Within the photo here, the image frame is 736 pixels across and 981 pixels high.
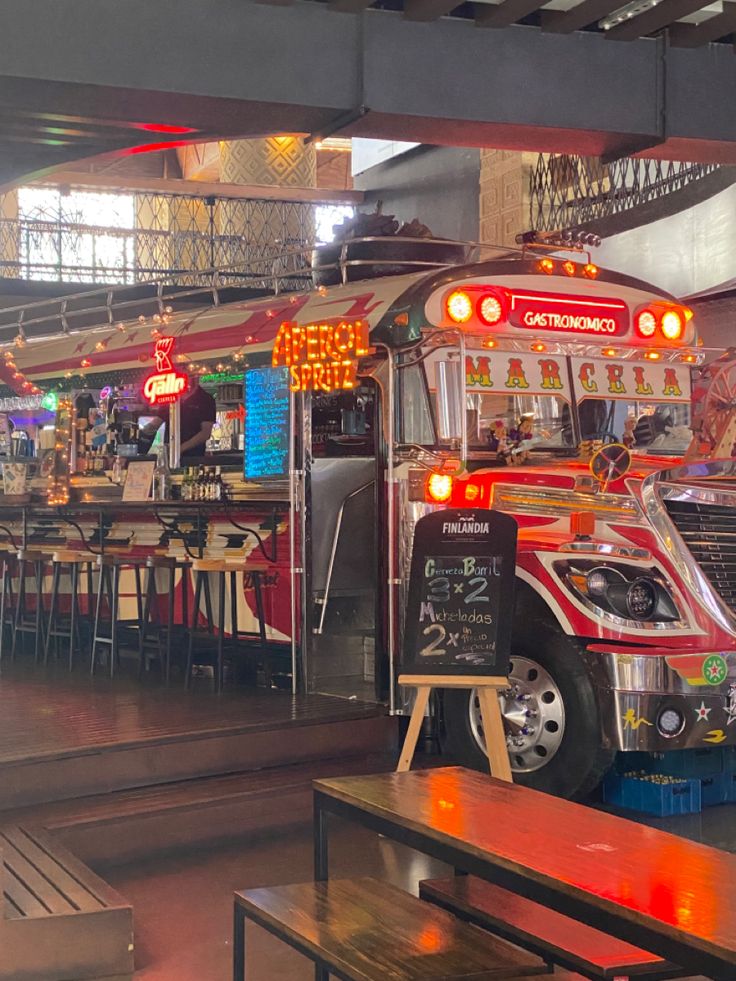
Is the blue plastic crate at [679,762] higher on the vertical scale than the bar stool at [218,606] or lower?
lower

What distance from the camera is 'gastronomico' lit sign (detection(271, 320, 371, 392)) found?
745cm

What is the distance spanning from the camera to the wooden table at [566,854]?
2.70 m

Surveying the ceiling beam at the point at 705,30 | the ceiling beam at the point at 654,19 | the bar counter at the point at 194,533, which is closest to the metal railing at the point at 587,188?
the bar counter at the point at 194,533

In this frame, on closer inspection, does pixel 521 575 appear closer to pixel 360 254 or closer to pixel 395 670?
pixel 395 670

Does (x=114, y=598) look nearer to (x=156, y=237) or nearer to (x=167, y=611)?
(x=167, y=611)

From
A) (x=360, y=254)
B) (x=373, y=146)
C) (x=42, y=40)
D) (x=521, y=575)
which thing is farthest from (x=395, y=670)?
(x=373, y=146)

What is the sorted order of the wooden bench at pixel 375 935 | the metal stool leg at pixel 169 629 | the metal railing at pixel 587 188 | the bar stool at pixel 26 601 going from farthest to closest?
the metal railing at pixel 587 188 < the bar stool at pixel 26 601 < the metal stool leg at pixel 169 629 < the wooden bench at pixel 375 935

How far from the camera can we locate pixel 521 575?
6.95 m

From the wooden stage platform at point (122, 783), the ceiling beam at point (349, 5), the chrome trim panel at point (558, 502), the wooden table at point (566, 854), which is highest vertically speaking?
the ceiling beam at point (349, 5)

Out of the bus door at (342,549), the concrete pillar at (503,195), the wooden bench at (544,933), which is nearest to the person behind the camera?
the wooden bench at (544,933)

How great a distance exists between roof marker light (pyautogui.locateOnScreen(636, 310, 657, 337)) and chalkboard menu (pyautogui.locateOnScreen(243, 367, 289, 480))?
2101 mm

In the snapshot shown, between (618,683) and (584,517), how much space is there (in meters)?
0.83

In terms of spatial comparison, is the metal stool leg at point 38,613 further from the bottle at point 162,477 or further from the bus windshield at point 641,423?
the bus windshield at point 641,423

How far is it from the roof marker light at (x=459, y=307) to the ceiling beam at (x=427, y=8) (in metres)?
2.47
